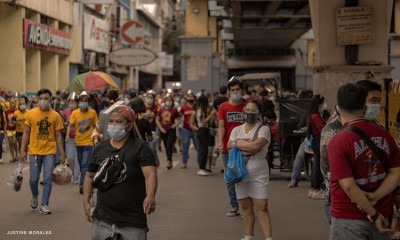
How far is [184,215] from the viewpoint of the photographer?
465 inches

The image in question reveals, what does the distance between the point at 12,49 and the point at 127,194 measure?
29.7 metres

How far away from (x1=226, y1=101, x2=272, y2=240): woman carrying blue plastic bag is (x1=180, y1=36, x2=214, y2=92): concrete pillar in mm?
33525

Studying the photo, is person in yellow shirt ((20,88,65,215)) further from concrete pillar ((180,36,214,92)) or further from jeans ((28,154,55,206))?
concrete pillar ((180,36,214,92))

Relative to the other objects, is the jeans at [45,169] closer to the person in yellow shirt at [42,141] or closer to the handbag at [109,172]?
the person in yellow shirt at [42,141]

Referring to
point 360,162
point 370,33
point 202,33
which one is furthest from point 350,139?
point 202,33

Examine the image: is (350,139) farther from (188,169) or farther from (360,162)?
(188,169)

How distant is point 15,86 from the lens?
35094 millimetres

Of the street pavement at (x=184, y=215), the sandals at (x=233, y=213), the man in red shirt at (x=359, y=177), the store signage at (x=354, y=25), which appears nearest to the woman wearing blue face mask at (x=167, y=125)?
the street pavement at (x=184, y=215)

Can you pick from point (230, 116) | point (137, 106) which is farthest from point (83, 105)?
point (230, 116)

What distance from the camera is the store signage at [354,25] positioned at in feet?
46.7

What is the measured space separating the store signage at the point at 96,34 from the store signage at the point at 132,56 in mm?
23405

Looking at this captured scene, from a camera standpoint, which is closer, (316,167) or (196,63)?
(316,167)

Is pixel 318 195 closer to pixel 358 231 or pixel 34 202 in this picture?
pixel 34 202

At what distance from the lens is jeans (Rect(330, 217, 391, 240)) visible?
5.28 m
